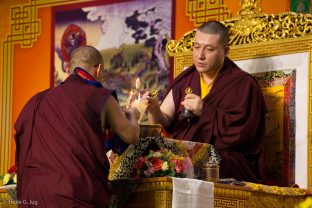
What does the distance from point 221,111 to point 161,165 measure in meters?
0.86

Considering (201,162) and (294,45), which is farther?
(294,45)

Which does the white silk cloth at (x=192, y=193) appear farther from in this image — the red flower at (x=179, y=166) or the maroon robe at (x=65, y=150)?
the maroon robe at (x=65, y=150)

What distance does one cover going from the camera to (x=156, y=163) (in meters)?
4.48

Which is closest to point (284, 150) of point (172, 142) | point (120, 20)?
point (172, 142)

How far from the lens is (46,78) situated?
7922 mm

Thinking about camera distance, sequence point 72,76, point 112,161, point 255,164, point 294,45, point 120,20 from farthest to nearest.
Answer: point 120,20, point 294,45, point 255,164, point 112,161, point 72,76

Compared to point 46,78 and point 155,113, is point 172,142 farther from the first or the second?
point 46,78

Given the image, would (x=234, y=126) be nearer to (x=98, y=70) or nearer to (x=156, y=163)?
(x=156, y=163)

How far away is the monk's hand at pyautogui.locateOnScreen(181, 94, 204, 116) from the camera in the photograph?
16.8 ft

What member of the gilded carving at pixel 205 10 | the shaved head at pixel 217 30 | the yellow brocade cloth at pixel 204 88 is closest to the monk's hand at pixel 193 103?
the yellow brocade cloth at pixel 204 88

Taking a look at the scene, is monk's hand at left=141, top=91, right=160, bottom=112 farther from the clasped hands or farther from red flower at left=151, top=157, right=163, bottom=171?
red flower at left=151, top=157, right=163, bottom=171

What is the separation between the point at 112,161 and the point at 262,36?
1505mm

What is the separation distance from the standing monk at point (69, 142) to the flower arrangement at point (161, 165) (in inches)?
6.0

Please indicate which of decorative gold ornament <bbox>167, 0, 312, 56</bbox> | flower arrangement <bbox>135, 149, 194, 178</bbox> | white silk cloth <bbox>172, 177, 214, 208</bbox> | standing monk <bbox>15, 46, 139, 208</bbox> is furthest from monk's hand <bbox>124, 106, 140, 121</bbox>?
decorative gold ornament <bbox>167, 0, 312, 56</bbox>
